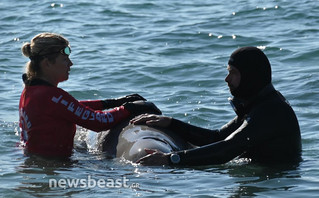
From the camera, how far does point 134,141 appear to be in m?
7.84

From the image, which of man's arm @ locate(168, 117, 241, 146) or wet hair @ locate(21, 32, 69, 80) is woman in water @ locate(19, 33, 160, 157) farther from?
man's arm @ locate(168, 117, 241, 146)

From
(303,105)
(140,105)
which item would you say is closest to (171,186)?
(140,105)

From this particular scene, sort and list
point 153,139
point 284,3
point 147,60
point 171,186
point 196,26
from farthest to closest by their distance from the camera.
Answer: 1. point 284,3
2. point 196,26
3. point 147,60
4. point 153,139
5. point 171,186

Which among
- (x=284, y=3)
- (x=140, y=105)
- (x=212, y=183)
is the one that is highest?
(x=284, y=3)

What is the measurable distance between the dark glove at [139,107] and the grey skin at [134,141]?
89 mm

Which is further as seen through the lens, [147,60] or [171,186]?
[147,60]

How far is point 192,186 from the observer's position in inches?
278

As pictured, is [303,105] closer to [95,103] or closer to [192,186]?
[95,103]

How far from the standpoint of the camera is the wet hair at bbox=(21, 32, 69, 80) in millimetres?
7883

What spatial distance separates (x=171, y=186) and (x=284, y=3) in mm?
11796

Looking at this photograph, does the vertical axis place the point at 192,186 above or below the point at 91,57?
below

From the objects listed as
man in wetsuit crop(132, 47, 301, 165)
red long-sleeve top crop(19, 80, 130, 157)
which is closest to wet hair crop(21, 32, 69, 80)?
red long-sleeve top crop(19, 80, 130, 157)

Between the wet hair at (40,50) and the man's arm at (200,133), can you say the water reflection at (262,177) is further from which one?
the wet hair at (40,50)

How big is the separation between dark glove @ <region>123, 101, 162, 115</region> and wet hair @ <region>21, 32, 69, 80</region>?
940 millimetres
